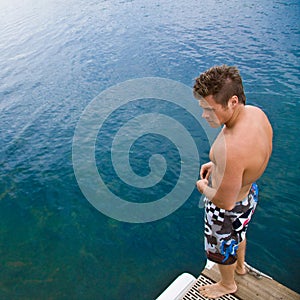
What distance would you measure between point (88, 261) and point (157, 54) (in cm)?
787

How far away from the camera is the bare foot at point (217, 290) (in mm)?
2660

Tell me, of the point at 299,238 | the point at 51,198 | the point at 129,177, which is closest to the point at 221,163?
the point at 299,238

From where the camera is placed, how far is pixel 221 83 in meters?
1.90

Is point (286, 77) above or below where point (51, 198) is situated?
above

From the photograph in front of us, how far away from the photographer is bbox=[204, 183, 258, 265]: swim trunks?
7.41 ft

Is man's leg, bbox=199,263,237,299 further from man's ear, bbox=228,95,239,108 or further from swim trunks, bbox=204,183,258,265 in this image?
man's ear, bbox=228,95,239,108

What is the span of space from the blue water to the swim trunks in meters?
1.68

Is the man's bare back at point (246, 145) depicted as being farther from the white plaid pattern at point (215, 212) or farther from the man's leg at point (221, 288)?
the man's leg at point (221, 288)

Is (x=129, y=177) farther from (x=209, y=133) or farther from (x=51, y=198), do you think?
(x=209, y=133)

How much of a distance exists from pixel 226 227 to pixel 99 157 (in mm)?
4162

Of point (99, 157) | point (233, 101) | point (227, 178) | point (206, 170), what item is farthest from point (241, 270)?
point (99, 157)

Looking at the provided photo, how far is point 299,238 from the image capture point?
4.02 m

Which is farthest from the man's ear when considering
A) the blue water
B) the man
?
the blue water

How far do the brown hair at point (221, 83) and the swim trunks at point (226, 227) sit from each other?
833mm
